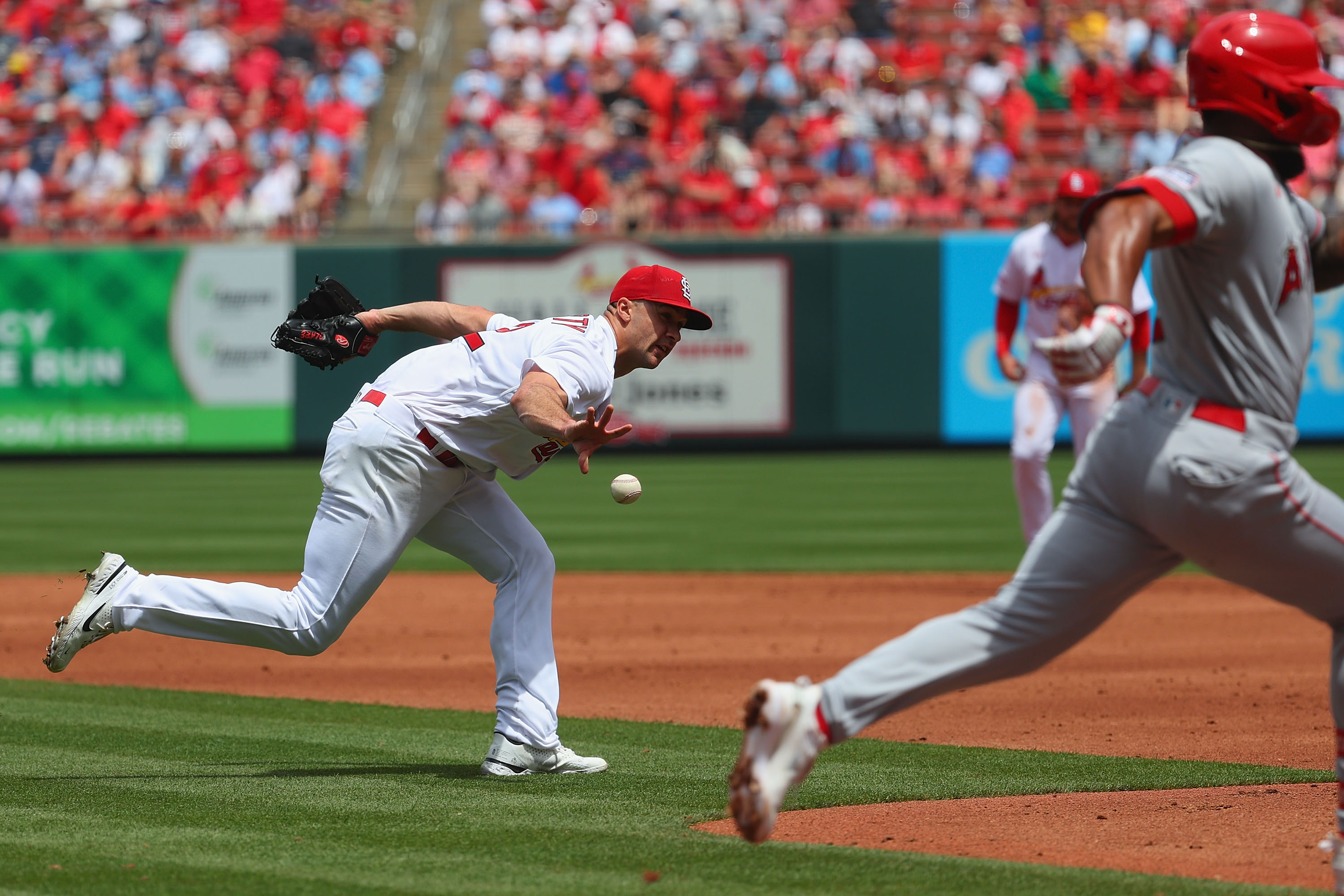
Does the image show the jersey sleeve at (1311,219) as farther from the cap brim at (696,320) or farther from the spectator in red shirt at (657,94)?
the spectator in red shirt at (657,94)

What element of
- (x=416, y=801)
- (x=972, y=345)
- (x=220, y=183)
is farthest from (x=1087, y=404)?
(x=220, y=183)

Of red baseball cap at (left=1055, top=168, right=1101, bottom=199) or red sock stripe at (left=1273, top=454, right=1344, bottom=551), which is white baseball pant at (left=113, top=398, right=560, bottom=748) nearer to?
red sock stripe at (left=1273, top=454, right=1344, bottom=551)

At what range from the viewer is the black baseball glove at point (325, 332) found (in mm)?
5621

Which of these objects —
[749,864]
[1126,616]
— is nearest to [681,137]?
[1126,616]

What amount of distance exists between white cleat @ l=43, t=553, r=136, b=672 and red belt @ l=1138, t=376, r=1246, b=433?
3190 millimetres

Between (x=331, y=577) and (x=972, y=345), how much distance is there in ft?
54.8

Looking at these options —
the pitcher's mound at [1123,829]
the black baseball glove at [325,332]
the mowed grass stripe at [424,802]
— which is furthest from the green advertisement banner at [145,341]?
the pitcher's mound at [1123,829]

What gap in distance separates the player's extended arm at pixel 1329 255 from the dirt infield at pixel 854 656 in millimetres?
1376

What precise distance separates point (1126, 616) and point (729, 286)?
39.3ft

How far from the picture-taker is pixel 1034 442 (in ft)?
32.4

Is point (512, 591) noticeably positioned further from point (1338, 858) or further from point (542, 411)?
point (1338, 858)

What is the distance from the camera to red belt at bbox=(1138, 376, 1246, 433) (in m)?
3.51

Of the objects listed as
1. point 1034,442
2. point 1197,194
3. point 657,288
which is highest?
point 1197,194

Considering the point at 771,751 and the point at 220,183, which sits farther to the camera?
the point at 220,183
